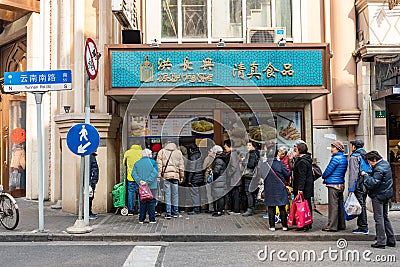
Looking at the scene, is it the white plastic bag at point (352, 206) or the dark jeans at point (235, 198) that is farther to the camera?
the dark jeans at point (235, 198)

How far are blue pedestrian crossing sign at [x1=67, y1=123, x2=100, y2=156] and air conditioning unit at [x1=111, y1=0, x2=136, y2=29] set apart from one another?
108 inches

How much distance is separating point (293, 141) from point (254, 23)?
3290mm

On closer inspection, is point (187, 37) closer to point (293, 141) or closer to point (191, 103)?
point (191, 103)

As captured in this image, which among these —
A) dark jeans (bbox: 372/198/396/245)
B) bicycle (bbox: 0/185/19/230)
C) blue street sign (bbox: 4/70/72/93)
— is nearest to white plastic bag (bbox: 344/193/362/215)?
dark jeans (bbox: 372/198/396/245)

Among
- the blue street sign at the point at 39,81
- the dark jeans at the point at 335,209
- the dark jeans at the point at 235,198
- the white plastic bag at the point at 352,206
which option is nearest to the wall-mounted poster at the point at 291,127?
the dark jeans at the point at 235,198

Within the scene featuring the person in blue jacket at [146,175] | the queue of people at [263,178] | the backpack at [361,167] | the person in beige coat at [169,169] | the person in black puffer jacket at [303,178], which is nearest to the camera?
the queue of people at [263,178]

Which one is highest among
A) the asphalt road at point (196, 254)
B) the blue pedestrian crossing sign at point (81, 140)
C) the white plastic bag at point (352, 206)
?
the blue pedestrian crossing sign at point (81, 140)

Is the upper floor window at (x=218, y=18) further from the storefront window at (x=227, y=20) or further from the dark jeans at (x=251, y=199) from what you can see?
the dark jeans at (x=251, y=199)

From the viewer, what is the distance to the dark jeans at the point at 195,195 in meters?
10.8

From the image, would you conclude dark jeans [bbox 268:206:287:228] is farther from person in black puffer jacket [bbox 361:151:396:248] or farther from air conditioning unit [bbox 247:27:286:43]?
air conditioning unit [bbox 247:27:286:43]

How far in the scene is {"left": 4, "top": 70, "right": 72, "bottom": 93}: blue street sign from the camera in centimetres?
870

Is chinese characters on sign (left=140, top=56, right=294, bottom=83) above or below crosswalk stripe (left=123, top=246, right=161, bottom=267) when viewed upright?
above

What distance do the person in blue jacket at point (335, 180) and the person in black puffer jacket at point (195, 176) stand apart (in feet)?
10.3

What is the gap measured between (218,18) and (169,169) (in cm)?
447
